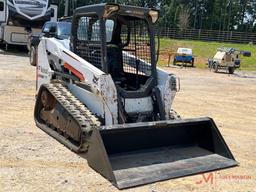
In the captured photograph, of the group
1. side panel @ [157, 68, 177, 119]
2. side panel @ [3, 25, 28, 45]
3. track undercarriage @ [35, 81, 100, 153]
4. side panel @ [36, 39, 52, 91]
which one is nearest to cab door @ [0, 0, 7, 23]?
side panel @ [3, 25, 28, 45]

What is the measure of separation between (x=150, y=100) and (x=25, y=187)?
2694 mm

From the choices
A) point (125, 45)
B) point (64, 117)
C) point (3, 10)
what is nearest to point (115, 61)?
point (125, 45)

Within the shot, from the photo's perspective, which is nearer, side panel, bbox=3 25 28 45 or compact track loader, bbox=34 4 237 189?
compact track loader, bbox=34 4 237 189

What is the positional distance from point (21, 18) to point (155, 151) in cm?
1658

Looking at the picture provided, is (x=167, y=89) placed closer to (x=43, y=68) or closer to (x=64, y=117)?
(x=64, y=117)

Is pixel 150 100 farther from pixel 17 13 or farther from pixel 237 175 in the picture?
pixel 17 13

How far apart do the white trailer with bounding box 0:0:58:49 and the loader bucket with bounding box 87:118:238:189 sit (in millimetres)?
16346

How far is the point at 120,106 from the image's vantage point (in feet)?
21.5

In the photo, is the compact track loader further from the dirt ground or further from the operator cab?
the dirt ground

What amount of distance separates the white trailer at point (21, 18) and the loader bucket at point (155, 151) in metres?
16.3

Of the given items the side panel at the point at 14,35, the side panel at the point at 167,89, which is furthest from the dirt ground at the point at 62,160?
the side panel at the point at 14,35

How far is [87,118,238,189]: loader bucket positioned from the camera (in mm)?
5426

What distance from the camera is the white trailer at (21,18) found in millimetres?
21266

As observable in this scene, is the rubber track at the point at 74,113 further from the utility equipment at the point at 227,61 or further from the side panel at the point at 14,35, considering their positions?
the utility equipment at the point at 227,61
